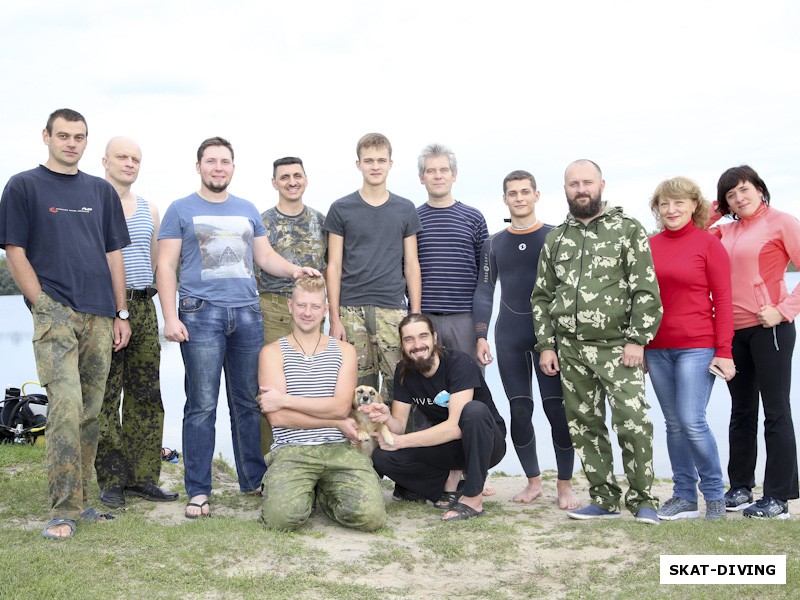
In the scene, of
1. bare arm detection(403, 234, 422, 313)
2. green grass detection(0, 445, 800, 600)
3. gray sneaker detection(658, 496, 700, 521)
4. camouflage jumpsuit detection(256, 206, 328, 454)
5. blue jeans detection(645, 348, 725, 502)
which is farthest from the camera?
camouflage jumpsuit detection(256, 206, 328, 454)

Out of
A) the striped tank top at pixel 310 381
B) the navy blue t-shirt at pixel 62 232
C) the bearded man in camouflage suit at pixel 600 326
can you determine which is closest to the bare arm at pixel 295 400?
the striped tank top at pixel 310 381

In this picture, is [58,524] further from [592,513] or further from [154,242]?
[592,513]

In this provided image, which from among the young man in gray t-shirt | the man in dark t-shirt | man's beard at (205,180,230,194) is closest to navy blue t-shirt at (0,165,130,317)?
the man in dark t-shirt

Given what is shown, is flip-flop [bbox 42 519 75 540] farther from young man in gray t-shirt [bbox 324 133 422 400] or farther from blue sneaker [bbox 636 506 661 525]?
blue sneaker [bbox 636 506 661 525]

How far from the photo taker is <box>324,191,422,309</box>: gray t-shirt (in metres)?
5.60

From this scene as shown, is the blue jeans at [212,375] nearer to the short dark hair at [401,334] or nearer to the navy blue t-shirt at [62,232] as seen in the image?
the navy blue t-shirt at [62,232]

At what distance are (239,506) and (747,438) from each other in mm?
3803

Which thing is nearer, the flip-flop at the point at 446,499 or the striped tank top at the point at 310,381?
the striped tank top at the point at 310,381

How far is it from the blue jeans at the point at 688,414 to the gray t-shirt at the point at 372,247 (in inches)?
75.3

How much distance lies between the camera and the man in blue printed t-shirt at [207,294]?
5.11m

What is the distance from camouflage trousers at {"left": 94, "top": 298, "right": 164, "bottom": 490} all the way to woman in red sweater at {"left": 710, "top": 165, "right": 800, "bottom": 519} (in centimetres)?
419

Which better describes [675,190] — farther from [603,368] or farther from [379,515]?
[379,515]

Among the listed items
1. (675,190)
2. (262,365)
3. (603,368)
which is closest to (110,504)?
(262,365)

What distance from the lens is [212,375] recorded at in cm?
517
